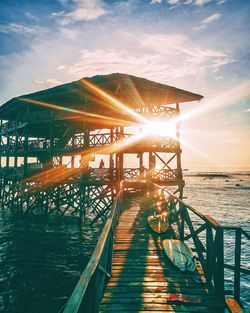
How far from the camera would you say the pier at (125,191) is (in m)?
4.81

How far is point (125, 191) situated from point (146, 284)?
16202 mm

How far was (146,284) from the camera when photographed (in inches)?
216

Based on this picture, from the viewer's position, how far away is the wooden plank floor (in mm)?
4617

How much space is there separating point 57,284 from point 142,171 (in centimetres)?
1460

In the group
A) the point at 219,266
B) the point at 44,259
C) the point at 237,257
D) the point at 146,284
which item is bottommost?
the point at 44,259

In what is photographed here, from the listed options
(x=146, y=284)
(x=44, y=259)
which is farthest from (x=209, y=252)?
(x=44, y=259)

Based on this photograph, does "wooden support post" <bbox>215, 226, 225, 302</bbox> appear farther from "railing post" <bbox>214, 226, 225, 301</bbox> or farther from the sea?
the sea

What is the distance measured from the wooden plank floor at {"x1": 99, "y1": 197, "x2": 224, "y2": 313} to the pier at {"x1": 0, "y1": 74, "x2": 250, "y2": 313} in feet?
0.06

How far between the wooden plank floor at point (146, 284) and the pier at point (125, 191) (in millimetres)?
20

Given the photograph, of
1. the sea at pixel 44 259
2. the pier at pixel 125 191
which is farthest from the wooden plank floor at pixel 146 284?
the sea at pixel 44 259

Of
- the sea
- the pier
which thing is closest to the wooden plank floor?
the pier

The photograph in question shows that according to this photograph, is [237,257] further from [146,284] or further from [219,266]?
[146,284]

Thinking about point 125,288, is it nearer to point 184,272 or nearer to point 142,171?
point 184,272

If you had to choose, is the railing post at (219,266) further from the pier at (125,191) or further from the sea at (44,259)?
the sea at (44,259)
